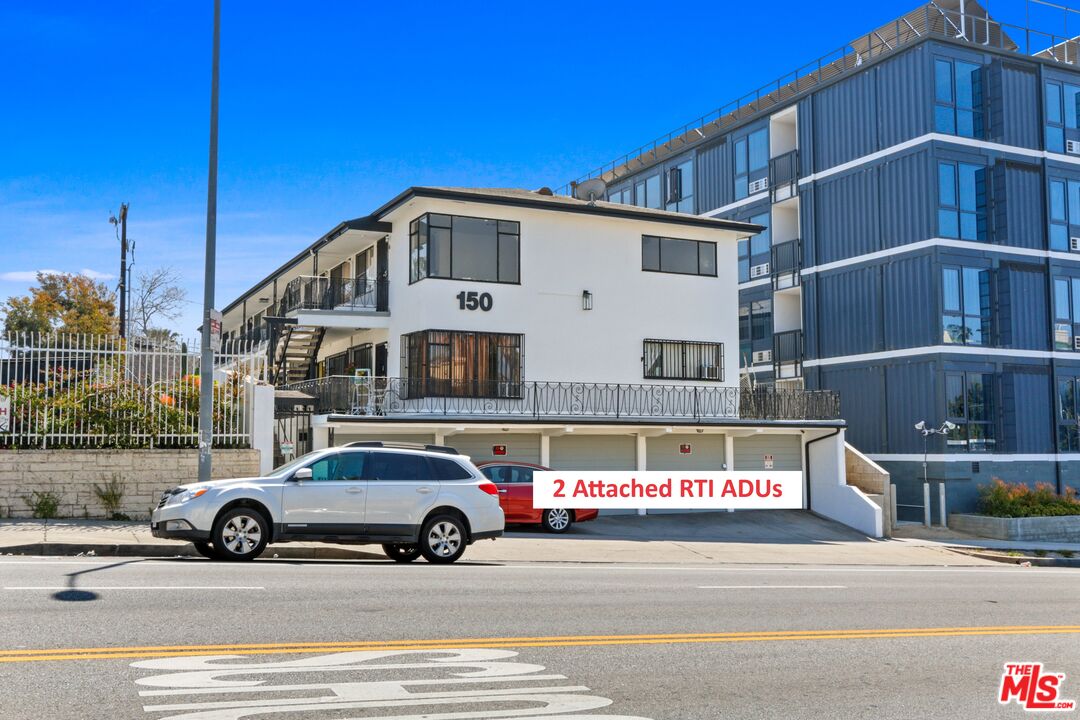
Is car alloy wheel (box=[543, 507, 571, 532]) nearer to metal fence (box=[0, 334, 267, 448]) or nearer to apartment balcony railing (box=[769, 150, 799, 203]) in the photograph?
metal fence (box=[0, 334, 267, 448])

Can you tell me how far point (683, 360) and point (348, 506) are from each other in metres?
16.8

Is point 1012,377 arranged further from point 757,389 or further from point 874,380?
Result: point 757,389

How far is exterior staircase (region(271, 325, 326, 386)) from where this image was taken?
31.6 m

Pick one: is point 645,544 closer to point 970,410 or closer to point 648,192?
point 970,410

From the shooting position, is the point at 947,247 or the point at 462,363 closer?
the point at 462,363

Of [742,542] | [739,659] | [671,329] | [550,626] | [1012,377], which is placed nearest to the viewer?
[739,659]

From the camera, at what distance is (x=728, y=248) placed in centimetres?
3148

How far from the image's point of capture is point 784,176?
39.3m

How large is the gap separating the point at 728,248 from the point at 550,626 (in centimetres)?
2289

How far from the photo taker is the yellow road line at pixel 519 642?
7.97 m

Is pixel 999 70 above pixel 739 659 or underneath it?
above

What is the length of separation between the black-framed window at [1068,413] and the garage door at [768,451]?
10754 mm

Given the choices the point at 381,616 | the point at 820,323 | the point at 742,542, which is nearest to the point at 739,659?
the point at 381,616

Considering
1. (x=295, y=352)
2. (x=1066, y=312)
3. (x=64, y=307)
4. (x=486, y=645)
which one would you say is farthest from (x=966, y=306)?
(x=64, y=307)
